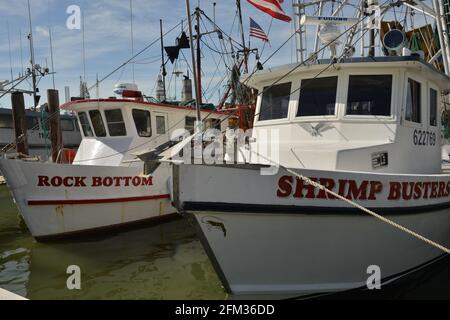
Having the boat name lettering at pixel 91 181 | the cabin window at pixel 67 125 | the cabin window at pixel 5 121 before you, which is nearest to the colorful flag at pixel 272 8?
the boat name lettering at pixel 91 181

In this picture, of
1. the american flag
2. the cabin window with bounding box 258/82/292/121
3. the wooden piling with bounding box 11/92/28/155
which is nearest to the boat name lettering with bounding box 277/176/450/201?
the cabin window with bounding box 258/82/292/121

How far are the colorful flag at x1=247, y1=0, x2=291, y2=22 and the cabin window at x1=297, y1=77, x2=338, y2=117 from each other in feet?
9.65

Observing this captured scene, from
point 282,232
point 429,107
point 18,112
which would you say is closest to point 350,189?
point 282,232

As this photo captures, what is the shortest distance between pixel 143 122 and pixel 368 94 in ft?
21.4

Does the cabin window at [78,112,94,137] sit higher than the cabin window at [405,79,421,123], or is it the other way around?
the cabin window at [405,79,421,123]

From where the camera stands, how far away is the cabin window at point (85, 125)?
10.4 metres

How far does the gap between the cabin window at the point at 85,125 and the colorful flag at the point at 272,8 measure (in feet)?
17.9

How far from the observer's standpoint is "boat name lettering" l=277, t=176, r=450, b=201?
4168mm

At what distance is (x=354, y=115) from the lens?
546cm

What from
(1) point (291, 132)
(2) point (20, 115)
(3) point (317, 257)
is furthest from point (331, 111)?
(2) point (20, 115)

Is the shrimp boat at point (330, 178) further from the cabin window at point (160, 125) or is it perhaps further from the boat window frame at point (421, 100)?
the cabin window at point (160, 125)

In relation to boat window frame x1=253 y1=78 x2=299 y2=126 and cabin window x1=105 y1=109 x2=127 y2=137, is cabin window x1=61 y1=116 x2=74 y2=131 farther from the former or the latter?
boat window frame x1=253 y1=78 x2=299 y2=126

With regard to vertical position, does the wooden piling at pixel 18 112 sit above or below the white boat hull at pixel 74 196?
above

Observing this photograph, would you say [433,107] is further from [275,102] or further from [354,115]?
[275,102]
